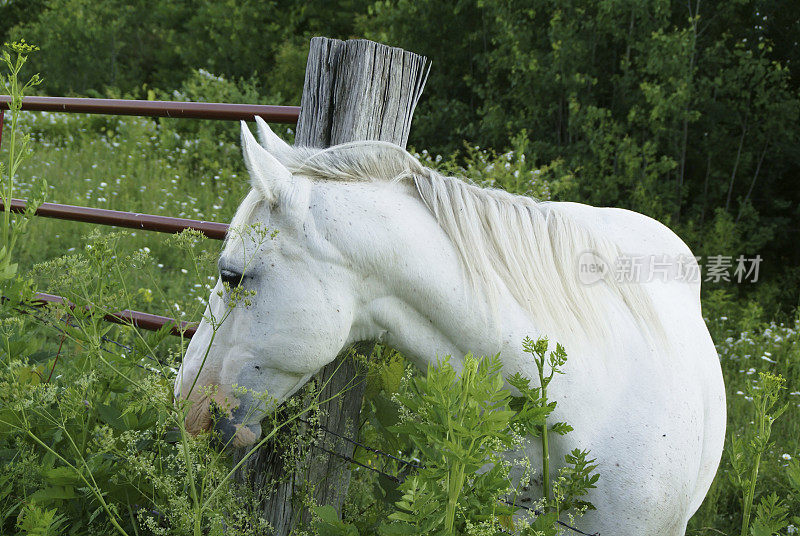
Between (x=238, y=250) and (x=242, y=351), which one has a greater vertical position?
(x=238, y=250)

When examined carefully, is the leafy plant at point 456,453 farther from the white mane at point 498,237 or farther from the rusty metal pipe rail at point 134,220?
the rusty metal pipe rail at point 134,220

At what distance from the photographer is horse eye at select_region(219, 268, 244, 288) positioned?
1.60 m

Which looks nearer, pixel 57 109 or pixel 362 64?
pixel 362 64

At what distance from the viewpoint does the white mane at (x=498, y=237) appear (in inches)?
66.5

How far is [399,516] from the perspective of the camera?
3.76ft

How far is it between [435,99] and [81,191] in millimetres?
5420

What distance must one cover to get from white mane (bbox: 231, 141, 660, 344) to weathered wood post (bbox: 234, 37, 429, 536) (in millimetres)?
180

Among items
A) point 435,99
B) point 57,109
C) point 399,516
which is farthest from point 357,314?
point 435,99

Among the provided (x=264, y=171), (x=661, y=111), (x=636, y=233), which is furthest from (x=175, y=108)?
(x=661, y=111)

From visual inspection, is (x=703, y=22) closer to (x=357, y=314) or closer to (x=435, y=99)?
(x=435, y=99)

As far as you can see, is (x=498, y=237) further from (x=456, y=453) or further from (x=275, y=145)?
(x=456, y=453)

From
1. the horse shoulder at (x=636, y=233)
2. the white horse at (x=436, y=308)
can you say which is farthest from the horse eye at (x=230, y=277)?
the horse shoulder at (x=636, y=233)

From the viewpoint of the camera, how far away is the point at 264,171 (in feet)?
5.17

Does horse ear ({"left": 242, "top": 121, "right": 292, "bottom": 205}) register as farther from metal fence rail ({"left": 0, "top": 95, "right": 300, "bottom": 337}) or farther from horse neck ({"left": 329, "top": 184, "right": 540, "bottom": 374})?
metal fence rail ({"left": 0, "top": 95, "right": 300, "bottom": 337})
